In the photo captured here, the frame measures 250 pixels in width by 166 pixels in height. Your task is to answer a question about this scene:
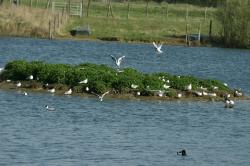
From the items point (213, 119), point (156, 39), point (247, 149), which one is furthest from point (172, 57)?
point (247, 149)

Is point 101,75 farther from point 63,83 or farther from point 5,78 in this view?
point 5,78

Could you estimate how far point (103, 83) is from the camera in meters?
36.0

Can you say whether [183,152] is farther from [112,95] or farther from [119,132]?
[112,95]

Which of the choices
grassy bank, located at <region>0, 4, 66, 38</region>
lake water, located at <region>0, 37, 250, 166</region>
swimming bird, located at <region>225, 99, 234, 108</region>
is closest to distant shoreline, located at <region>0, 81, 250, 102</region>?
lake water, located at <region>0, 37, 250, 166</region>

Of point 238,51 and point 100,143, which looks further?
point 238,51

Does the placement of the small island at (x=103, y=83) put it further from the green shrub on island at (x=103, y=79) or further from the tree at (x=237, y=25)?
the tree at (x=237, y=25)

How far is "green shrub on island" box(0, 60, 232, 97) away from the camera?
3612cm

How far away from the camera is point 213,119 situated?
33.0 metres

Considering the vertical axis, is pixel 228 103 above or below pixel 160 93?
below

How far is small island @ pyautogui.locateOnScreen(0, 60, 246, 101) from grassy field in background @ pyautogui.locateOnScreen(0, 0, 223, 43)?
39.8 m

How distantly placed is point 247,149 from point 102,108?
7751 mm

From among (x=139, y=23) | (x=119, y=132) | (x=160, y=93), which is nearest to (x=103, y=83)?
(x=160, y=93)

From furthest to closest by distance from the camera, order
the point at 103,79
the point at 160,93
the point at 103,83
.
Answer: the point at 160,93 < the point at 103,79 < the point at 103,83

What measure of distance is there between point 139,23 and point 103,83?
48.6 meters
